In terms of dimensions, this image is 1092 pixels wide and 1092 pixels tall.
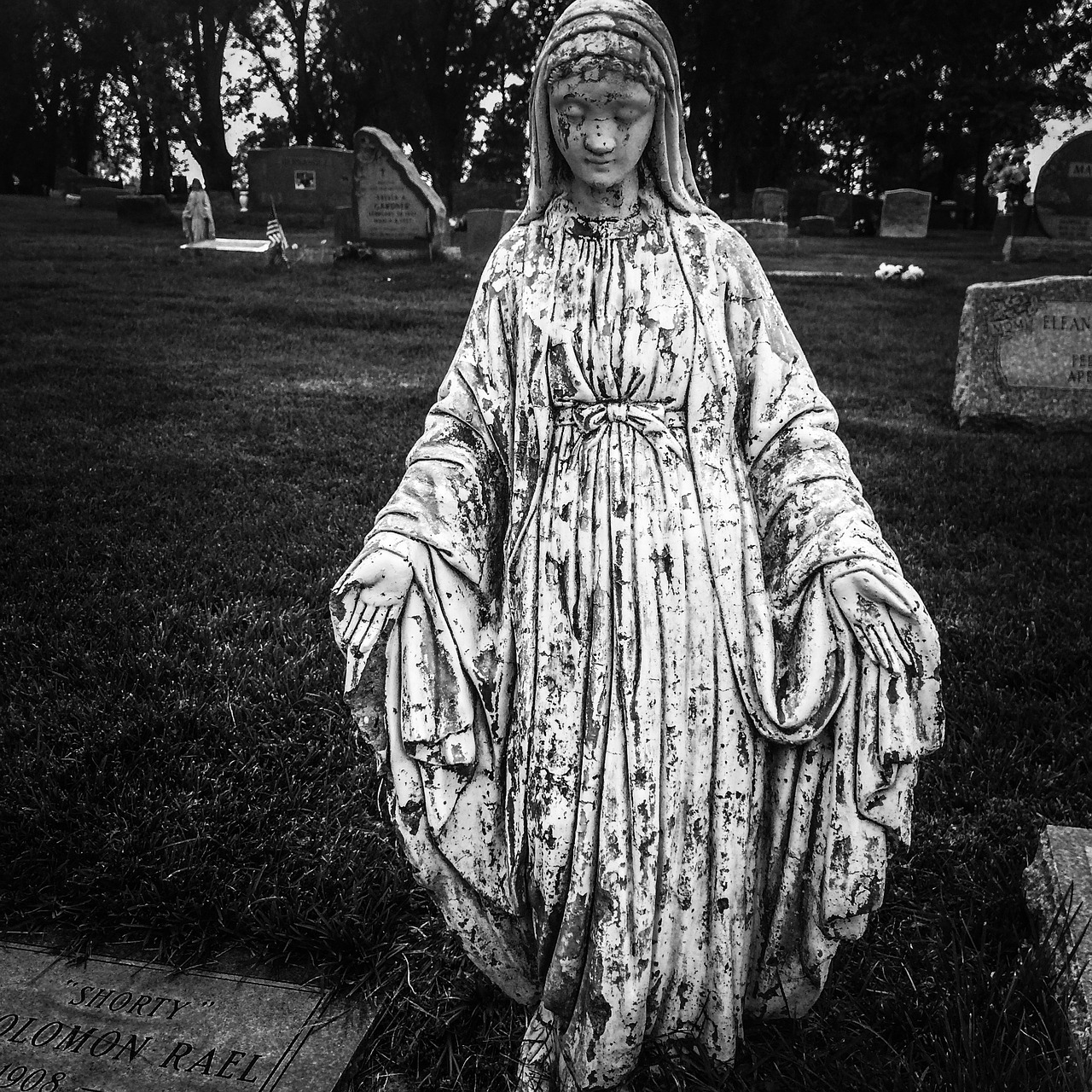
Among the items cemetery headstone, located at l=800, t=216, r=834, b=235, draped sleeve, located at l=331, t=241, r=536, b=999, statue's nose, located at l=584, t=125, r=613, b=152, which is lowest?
draped sleeve, located at l=331, t=241, r=536, b=999

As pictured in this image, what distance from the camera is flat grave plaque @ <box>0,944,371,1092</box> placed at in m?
2.37

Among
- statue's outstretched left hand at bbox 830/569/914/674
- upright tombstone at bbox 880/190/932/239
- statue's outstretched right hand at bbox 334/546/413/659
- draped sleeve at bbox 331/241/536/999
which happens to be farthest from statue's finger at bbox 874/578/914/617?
upright tombstone at bbox 880/190/932/239

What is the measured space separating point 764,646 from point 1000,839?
1.82 meters

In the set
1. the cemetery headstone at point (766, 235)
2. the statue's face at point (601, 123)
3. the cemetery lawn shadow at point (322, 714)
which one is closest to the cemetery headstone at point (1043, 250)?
the cemetery headstone at point (766, 235)

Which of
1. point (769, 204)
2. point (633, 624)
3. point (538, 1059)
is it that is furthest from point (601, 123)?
point (769, 204)

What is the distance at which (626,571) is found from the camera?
1.90m

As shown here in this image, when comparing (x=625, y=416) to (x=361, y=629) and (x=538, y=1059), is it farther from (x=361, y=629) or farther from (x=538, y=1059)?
(x=538, y=1059)

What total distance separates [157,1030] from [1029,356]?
277 inches

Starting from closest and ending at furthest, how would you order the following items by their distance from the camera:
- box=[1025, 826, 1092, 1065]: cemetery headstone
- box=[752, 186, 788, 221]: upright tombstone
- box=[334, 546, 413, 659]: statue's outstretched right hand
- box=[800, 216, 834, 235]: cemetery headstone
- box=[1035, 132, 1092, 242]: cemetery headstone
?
box=[334, 546, 413, 659]: statue's outstretched right hand, box=[1025, 826, 1092, 1065]: cemetery headstone, box=[1035, 132, 1092, 242]: cemetery headstone, box=[800, 216, 834, 235]: cemetery headstone, box=[752, 186, 788, 221]: upright tombstone

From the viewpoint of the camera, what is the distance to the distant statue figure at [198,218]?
55.0ft

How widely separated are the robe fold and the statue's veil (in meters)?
0.06

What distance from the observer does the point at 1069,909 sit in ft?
8.51

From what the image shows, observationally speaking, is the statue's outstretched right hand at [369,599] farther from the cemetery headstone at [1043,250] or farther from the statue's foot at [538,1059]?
the cemetery headstone at [1043,250]

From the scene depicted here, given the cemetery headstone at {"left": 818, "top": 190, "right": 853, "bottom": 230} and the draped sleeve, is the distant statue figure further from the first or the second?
the draped sleeve
